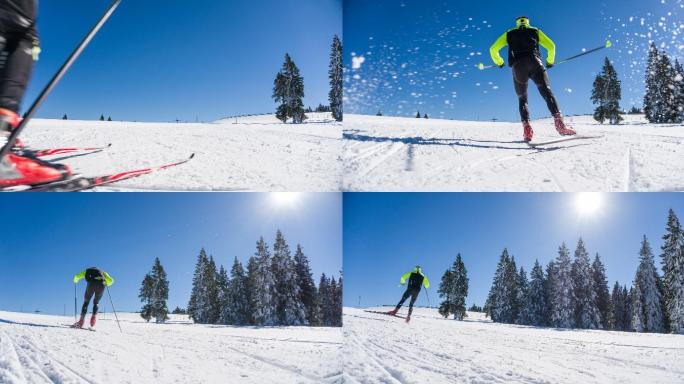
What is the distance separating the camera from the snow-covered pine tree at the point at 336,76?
16.0 feet

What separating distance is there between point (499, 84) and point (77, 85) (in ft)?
12.3

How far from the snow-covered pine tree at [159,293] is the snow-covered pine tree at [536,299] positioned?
3.40m

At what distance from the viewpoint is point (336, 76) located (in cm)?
491

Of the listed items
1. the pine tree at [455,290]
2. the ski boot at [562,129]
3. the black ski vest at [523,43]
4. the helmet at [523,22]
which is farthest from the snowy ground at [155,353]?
the helmet at [523,22]

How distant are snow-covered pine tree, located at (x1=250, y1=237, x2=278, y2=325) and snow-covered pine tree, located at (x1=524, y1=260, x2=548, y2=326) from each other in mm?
2546

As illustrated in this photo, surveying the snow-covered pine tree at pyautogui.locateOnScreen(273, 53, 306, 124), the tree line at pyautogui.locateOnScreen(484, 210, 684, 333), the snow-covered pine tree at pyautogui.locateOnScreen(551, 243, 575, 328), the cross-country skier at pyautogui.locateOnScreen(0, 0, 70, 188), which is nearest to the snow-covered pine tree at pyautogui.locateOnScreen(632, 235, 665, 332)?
the tree line at pyautogui.locateOnScreen(484, 210, 684, 333)

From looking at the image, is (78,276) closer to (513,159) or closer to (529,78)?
(513,159)

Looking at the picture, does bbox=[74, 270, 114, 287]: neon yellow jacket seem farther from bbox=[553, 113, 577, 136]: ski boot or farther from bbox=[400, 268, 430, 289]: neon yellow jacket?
bbox=[553, 113, 577, 136]: ski boot

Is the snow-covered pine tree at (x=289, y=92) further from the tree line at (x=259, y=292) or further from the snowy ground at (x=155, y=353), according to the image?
the snowy ground at (x=155, y=353)

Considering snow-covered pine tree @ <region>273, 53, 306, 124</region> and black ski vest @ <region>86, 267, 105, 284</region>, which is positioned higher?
snow-covered pine tree @ <region>273, 53, 306, 124</region>

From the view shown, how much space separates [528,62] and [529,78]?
0.14 m

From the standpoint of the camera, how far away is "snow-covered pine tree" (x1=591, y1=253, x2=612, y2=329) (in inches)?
161

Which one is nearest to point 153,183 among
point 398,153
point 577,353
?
point 398,153

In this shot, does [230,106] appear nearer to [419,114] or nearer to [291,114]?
[291,114]
